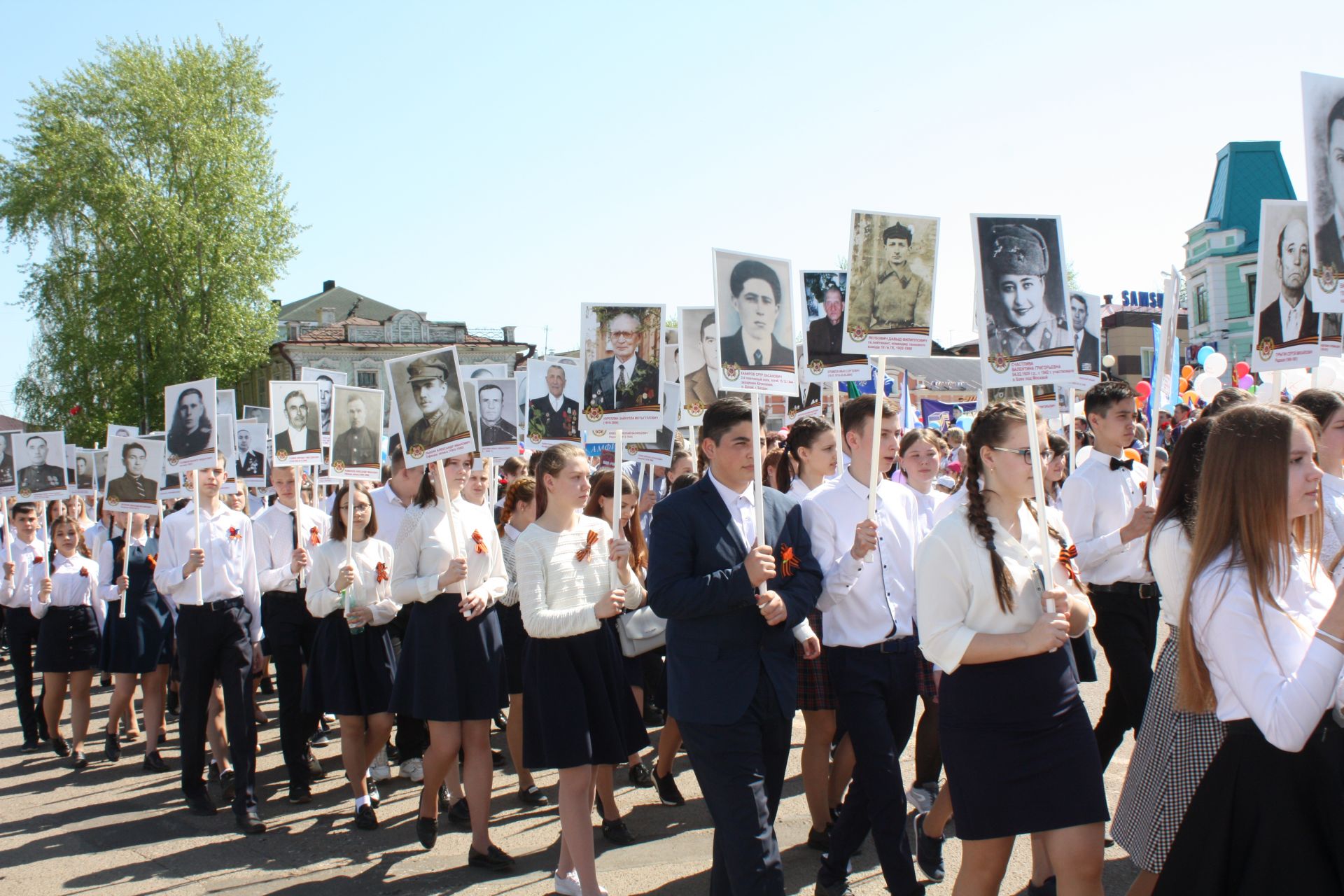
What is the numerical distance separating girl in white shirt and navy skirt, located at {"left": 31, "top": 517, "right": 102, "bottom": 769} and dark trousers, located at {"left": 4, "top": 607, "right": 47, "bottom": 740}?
0.64 feet

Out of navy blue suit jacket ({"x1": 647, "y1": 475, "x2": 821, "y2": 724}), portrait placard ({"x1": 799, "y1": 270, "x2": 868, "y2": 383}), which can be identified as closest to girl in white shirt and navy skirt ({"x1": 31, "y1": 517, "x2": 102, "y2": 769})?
portrait placard ({"x1": 799, "y1": 270, "x2": 868, "y2": 383})

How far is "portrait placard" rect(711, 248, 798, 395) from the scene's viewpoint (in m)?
5.34

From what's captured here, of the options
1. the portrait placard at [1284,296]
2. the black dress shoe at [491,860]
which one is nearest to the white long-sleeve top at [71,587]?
the black dress shoe at [491,860]

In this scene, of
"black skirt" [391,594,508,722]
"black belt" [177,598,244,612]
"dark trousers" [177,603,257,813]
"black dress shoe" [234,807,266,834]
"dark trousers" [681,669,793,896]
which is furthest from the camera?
"black belt" [177,598,244,612]

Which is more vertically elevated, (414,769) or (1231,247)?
(1231,247)

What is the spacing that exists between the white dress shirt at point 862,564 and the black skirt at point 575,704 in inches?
42.6

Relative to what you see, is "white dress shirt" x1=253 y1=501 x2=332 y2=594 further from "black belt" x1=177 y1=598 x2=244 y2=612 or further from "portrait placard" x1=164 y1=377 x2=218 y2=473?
"black belt" x1=177 y1=598 x2=244 y2=612

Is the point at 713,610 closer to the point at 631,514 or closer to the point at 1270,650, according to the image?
the point at 1270,650

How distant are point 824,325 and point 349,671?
12.9 feet

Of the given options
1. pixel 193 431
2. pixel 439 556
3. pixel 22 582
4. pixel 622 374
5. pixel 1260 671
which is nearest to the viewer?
pixel 1260 671

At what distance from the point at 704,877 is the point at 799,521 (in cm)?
203

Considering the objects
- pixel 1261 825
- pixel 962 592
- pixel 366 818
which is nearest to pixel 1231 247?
pixel 366 818

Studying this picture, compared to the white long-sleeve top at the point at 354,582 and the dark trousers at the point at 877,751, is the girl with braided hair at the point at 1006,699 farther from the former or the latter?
the white long-sleeve top at the point at 354,582

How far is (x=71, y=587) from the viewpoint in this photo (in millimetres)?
9844
